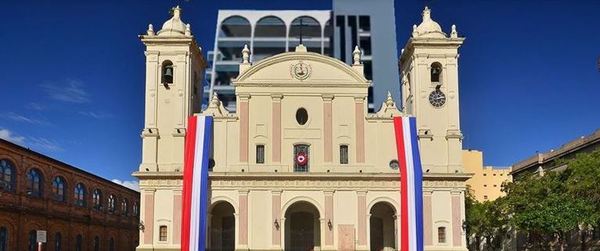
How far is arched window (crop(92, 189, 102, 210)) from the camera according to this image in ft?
212

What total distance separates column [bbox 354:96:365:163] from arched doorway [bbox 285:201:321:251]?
465 centimetres

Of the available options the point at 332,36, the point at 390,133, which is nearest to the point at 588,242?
the point at 390,133

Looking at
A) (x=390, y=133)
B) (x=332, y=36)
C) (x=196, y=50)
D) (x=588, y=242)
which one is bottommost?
(x=588, y=242)

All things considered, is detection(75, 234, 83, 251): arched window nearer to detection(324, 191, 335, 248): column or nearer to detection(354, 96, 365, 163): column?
detection(324, 191, 335, 248): column

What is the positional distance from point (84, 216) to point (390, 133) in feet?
88.8

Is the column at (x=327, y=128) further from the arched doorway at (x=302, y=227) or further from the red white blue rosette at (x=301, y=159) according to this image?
the arched doorway at (x=302, y=227)

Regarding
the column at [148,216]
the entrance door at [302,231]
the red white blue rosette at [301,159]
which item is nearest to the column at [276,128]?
the red white blue rosette at [301,159]

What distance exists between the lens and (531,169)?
61656mm

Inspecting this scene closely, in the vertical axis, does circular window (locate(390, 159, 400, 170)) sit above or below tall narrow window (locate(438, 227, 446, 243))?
above

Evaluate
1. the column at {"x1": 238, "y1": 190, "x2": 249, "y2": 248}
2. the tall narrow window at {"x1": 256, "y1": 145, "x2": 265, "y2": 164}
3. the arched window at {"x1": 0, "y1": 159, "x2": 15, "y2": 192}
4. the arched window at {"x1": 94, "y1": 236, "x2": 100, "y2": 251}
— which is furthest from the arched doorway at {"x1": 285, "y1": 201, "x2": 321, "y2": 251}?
the arched window at {"x1": 94, "y1": 236, "x2": 100, "y2": 251}

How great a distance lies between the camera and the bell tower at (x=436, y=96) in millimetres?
49219

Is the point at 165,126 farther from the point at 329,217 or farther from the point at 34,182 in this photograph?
the point at 329,217

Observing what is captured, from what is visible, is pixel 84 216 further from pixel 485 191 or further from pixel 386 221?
pixel 485 191

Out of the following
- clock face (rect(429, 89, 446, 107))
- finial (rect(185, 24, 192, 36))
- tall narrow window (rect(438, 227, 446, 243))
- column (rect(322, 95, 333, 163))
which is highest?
finial (rect(185, 24, 192, 36))
